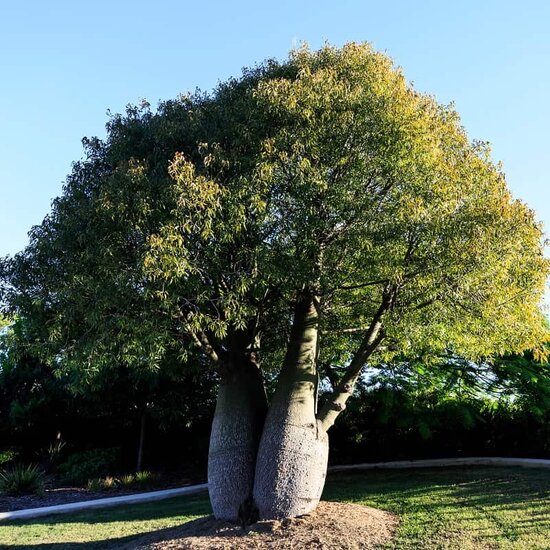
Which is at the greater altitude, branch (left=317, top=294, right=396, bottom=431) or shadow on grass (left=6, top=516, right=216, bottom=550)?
branch (left=317, top=294, right=396, bottom=431)

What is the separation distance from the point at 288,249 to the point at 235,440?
2823mm

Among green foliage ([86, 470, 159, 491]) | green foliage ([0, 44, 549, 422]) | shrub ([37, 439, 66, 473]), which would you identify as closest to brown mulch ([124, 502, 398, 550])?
green foliage ([0, 44, 549, 422])

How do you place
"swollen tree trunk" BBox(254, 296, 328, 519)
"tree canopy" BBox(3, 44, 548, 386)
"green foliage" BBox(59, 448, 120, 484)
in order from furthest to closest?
"green foliage" BBox(59, 448, 120, 484) → "swollen tree trunk" BBox(254, 296, 328, 519) → "tree canopy" BBox(3, 44, 548, 386)

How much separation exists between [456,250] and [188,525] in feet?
17.1

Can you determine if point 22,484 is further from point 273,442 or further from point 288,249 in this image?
point 288,249

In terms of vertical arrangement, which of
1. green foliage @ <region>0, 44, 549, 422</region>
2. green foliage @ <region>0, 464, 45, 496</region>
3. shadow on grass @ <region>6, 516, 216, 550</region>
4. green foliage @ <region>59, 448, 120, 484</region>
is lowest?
shadow on grass @ <region>6, 516, 216, 550</region>

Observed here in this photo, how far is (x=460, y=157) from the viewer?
8680 mm

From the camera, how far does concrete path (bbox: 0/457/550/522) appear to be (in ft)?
36.4

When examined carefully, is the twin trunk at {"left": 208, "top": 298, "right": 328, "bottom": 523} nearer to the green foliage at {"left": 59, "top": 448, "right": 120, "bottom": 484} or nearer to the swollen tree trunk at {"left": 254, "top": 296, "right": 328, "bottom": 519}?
the swollen tree trunk at {"left": 254, "top": 296, "right": 328, "bottom": 519}

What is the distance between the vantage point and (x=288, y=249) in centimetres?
782

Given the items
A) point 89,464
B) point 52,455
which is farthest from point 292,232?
point 52,455

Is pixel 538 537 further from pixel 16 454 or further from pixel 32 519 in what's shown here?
pixel 16 454

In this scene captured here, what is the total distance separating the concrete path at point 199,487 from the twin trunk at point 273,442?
4291 millimetres

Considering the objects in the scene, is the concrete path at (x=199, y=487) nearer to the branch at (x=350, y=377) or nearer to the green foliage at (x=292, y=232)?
the green foliage at (x=292, y=232)
